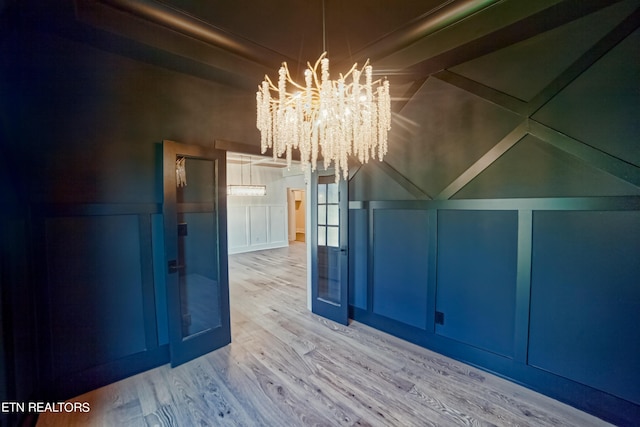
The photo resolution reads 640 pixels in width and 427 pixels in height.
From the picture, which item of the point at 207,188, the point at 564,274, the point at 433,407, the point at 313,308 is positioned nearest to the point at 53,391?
the point at 207,188

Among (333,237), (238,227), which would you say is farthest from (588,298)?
(238,227)

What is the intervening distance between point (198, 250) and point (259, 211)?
19.9 feet

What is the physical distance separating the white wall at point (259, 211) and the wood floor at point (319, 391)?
556 centimetres

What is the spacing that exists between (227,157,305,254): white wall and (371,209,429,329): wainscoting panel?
588cm

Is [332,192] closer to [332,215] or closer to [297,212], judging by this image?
[332,215]

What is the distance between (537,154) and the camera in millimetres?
2076

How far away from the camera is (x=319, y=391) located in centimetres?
213

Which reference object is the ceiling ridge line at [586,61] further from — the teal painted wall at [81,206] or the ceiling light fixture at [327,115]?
the teal painted wall at [81,206]

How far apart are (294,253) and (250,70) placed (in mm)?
6257

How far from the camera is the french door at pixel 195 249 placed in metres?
2.43

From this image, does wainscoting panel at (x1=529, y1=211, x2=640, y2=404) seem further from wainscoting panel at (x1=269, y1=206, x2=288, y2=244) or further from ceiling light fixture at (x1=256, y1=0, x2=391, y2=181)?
wainscoting panel at (x1=269, y1=206, x2=288, y2=244)

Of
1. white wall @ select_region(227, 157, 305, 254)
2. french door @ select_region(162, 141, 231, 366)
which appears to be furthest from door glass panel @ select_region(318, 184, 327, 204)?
white wall @ select_region(227, 157, 305, 254)

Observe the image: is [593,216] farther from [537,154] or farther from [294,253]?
[294,253]

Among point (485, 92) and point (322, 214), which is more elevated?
point (485, 92)
